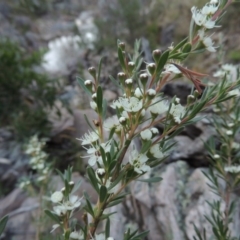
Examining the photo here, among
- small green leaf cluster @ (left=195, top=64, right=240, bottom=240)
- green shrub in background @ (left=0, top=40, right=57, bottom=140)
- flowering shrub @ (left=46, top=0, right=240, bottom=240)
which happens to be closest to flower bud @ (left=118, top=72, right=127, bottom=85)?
flowering shrub @ (left=46, top=0, right=240, bottom=240)

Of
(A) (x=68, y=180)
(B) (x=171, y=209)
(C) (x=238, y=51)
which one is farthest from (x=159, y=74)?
(C) (x=238, y=51)

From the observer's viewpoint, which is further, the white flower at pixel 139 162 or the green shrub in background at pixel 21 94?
the green shrub in background at pixel 21 94

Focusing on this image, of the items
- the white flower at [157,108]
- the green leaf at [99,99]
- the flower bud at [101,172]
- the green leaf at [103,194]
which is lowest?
the green leaf at [103,194]

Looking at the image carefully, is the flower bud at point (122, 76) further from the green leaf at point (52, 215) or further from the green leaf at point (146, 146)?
the green leaf at point (52, 215)

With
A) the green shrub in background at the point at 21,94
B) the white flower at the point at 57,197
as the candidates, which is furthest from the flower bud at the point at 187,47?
the green shrub in background at the point at 21,94

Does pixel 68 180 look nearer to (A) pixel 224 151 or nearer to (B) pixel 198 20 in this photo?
(B) pixel 198 20

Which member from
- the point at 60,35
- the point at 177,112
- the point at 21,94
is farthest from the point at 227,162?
the point at 60,35

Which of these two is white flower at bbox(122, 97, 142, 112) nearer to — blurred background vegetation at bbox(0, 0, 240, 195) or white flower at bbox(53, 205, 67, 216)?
white flower at bbox(53, 205, 67, 216)
